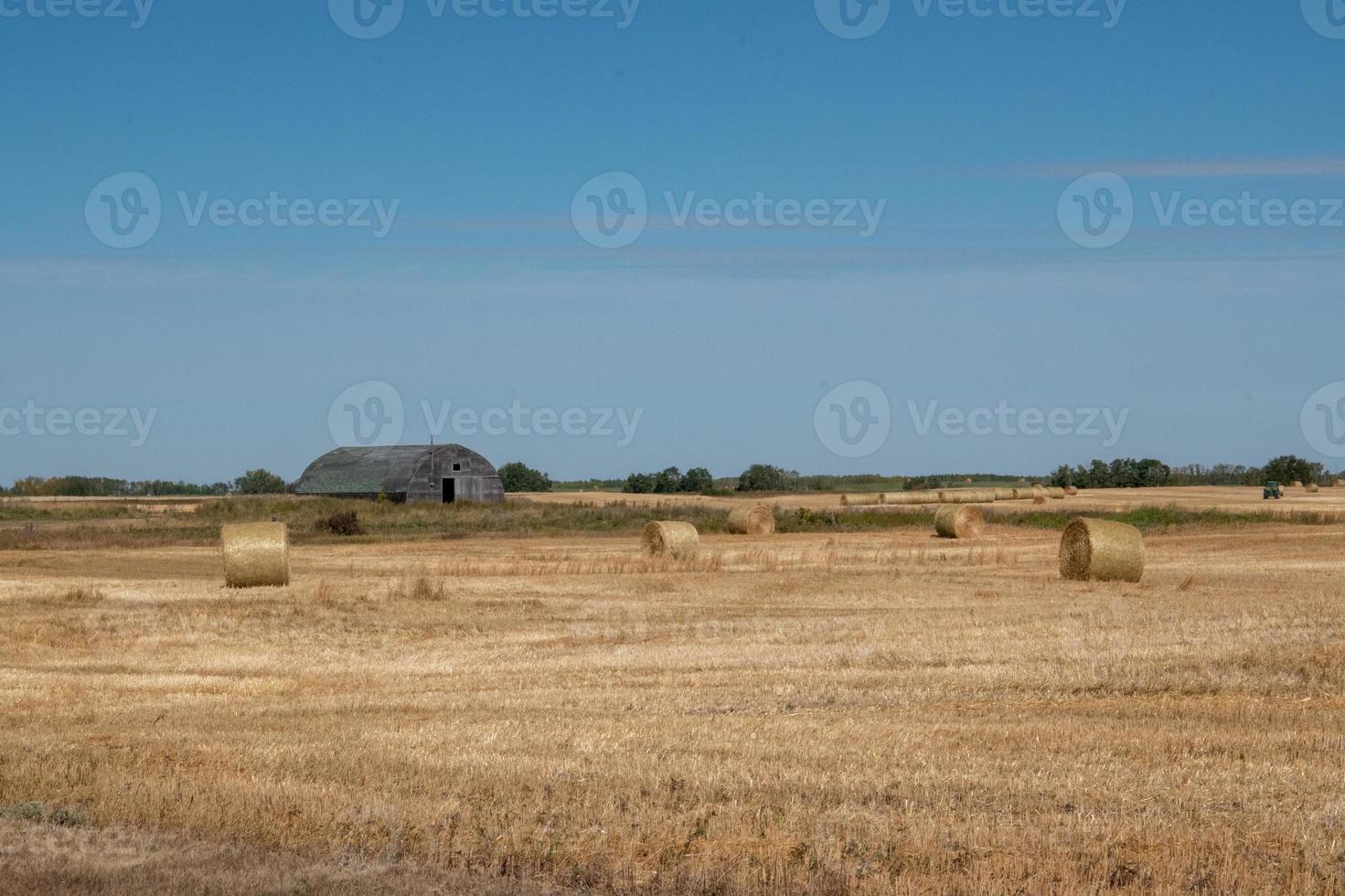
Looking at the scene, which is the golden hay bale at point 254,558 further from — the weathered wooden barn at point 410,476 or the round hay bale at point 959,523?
the weathered wooden barn at point 410,476

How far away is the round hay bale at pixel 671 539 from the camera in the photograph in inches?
1368

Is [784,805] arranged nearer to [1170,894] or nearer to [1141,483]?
[1170,894]

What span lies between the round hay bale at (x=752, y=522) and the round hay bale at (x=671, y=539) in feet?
39.9

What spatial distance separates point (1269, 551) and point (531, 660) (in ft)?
79.6

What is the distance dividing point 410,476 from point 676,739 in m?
59.8

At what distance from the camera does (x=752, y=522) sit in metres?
48.3

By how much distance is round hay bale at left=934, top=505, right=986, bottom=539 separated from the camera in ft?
144

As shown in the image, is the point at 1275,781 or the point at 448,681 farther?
the point at 448,681

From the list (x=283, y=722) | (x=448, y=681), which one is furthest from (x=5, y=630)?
(x=283, y=722)

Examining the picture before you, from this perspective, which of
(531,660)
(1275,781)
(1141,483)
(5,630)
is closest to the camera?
(1275,781)

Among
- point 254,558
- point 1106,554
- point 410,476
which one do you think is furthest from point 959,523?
point 410,476

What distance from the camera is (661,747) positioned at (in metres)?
10.8

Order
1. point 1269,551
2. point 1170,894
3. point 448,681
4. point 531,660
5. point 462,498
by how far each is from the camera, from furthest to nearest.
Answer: point 462,498 → point 1269,551 → point 531,660 → point 448,681 → point 1170,894

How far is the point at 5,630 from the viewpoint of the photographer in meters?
19.2
